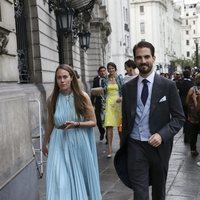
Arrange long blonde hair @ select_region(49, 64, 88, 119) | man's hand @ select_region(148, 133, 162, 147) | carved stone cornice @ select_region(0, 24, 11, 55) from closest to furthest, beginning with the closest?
man's hand @ select_region(148, 133, 162, 147), long blonde hair @ select_region(49, 64, 88, 119), carved stone cornice @ select_region(0, 24, 11, 55)

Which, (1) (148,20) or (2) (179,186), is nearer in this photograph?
(2) (179,186)

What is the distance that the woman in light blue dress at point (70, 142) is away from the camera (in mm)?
4629

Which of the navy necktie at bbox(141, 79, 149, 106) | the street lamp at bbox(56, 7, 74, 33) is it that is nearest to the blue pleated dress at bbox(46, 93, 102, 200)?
the navy necktie at bbox(141, 79, 149, 106)

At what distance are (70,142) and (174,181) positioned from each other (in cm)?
256

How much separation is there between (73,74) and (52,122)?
557 millimetres

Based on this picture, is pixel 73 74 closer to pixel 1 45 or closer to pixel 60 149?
pixel 60 149

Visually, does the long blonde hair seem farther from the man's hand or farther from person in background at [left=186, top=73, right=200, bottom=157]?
person in background at [left=186, top=73, right=200, bottom=157]

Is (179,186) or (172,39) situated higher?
(172,39)

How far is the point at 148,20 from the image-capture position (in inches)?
3730

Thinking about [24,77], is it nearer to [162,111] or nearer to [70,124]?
[70,124]

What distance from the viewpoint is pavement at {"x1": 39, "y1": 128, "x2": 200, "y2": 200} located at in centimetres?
603

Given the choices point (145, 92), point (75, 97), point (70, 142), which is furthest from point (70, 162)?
point (145, 92)

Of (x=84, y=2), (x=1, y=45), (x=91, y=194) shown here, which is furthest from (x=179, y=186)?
(x=84, y=2)

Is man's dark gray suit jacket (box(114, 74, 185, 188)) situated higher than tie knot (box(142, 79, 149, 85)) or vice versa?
tie knot (box(142, 79, 149, 85))
